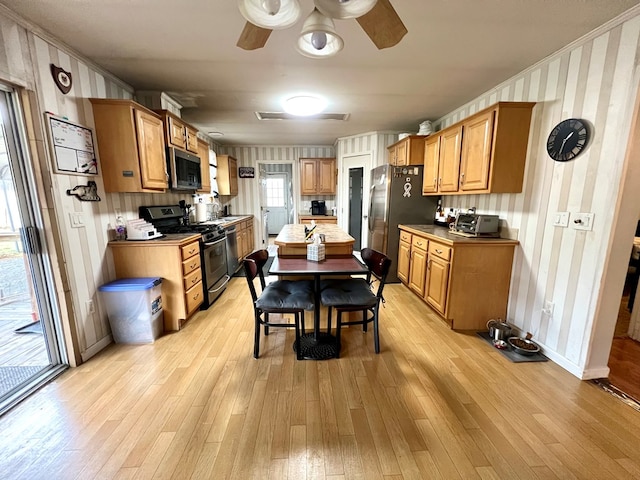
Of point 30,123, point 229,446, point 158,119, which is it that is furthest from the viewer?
point 158,119

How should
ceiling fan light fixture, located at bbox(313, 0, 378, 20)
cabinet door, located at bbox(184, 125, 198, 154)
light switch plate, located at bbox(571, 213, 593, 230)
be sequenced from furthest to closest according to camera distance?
cabinet door, located at bbox(184, 125, 198, 154), light switch plate, located at bbox(571, 213, 593, 230), ceiling fan light fixture, located at bbox(313, 0, 378, 20)

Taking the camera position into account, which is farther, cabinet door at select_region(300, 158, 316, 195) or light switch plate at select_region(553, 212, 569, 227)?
cabinet door at select_region(300, 158, 316, 195)

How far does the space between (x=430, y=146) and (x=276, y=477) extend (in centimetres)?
364

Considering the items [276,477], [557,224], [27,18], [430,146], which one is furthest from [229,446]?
[430,146]

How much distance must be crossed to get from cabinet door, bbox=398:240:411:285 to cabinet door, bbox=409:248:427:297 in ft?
0.33

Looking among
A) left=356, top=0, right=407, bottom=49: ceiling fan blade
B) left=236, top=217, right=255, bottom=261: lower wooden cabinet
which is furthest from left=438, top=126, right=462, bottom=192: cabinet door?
left=236, top=217, right=255, bottom=261: lower wooden cabinet

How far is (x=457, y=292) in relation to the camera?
Answer: 256cm

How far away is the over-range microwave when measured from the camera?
287cm

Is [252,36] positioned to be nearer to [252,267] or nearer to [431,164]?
[252,267]

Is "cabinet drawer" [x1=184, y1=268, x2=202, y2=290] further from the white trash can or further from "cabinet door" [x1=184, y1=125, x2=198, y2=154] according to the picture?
"cabinet door" [x1=184, y1=125, x2=198, y2=154]

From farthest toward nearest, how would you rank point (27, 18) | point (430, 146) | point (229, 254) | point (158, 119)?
point (229, 254) → point (430, 146) → point (158, 119) → point (27, 18)

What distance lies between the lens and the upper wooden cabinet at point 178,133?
2.76 meters

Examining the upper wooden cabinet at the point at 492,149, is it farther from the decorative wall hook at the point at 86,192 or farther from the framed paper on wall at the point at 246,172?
the framed paper on wall at the point at 246,172

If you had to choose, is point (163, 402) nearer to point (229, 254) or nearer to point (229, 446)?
point (229, 446)
